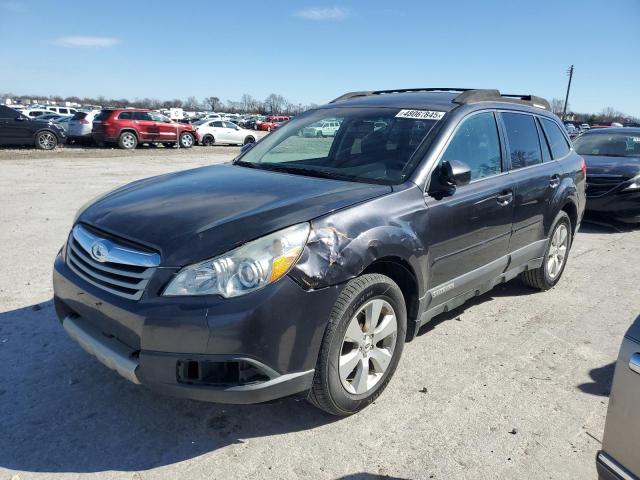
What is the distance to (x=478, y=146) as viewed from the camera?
3.89m

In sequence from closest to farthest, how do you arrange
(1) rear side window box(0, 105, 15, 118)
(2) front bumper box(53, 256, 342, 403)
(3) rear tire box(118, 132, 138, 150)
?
1. (2) front bumper box(53, 256, 342, 403)
2. (1) rear side window box(0, 105, 15, 118)
3. (3) rear tire box(118, 132, 138, 150)

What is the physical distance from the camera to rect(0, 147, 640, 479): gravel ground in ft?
8.35

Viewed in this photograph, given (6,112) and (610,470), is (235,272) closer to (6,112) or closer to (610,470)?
(610,470)

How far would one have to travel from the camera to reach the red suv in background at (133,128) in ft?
70.8

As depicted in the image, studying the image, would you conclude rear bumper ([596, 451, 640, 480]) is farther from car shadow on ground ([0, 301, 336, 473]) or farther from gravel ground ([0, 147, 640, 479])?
car shadow on ground ([0, 301, 336, 473])

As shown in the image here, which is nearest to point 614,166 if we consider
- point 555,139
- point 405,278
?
point 555,139

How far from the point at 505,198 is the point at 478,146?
481mm

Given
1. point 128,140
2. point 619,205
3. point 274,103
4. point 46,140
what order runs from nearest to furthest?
1. point 619,205
2. point 46,140
3. point 128,140
4. point 274,103

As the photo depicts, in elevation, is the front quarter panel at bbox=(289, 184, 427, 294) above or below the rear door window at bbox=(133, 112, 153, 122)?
below

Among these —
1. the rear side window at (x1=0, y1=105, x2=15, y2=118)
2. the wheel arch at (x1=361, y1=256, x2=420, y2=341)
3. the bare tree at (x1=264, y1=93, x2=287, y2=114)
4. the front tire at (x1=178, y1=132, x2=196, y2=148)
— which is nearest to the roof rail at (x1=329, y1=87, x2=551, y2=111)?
the wheel arch at (x1=361, y1=256, x2=420, y2=341)

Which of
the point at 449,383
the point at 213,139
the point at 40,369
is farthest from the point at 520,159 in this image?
the point at 213,139

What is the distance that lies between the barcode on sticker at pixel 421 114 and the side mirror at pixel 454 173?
48cm

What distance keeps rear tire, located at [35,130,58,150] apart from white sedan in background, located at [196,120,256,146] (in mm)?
8384

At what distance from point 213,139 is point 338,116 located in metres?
25.6
